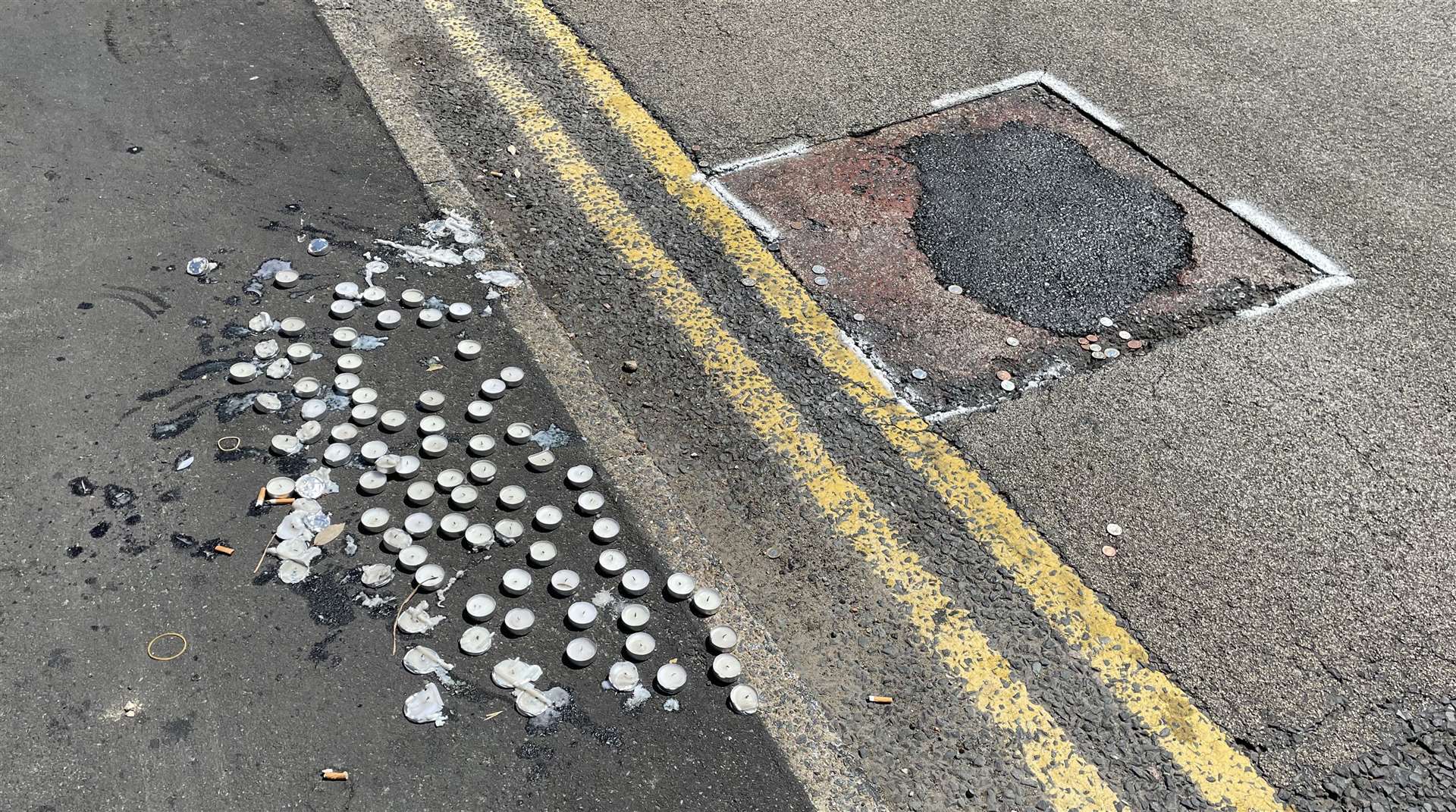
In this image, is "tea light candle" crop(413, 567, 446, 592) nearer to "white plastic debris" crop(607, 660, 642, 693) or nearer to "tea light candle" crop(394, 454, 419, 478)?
"tea light candle" crop(394, 454, 419, 478)

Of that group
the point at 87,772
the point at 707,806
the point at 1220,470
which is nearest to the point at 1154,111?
the point at 1220,470

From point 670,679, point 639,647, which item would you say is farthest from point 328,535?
point 670,679

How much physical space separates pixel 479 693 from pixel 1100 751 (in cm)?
162

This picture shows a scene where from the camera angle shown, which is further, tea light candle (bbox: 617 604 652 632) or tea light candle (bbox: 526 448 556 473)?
tea light candle (bbox: 526 448 556 473)

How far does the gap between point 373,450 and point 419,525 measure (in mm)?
360

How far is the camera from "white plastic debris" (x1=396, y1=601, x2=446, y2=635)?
2.94m

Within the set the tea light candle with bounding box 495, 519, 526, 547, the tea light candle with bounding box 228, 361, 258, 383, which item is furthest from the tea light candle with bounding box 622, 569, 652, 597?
the tea light candle with bounding box 228, 361, 258, 383

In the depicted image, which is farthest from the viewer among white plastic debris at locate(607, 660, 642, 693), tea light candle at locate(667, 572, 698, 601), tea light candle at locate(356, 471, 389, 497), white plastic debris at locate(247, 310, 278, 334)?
white plastic debris at locate(247, 310, 278, 334)

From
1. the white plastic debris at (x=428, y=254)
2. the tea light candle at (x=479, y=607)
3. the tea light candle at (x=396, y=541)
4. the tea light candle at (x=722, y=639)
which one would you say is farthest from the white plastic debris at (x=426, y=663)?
the white plastic debris at (x=428, y=254)

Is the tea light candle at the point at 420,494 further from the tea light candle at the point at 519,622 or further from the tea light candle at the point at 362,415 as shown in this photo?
the tea light candle at the point at 519,622

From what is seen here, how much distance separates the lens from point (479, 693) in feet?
9.27

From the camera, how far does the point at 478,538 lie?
3.16 meters

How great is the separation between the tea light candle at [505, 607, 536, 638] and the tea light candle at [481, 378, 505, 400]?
87cm

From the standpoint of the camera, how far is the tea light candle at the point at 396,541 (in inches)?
123
